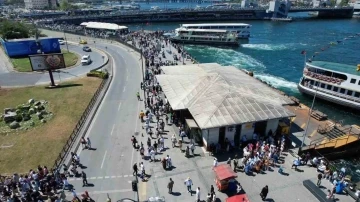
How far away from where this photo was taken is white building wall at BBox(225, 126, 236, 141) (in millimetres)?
28161

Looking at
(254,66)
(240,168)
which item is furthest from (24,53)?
(240,168)

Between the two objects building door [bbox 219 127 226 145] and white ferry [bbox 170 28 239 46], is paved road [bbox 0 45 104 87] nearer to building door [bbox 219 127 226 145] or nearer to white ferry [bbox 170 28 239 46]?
building door [bbox 219 127 226 145]

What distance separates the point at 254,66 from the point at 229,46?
2438 centimetres

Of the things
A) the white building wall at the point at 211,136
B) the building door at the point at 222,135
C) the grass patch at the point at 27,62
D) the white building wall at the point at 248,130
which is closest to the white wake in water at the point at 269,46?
the grass patch at the point at 27,62

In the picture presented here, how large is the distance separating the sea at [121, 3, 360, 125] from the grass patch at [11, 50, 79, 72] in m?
34.9

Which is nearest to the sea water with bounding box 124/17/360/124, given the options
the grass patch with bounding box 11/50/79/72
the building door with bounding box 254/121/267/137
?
the building door with bounding box 254/121/267/137

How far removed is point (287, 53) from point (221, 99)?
6623cm

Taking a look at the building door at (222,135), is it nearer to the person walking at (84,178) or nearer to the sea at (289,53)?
the person walking at (84,178)

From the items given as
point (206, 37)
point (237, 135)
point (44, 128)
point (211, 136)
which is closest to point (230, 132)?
point (237, 135)

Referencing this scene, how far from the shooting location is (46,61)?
47094 millimetres

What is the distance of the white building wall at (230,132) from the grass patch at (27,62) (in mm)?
48622

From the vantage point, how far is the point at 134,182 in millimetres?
23219

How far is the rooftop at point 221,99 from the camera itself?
28.3 m

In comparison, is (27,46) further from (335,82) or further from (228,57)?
(335,82)
